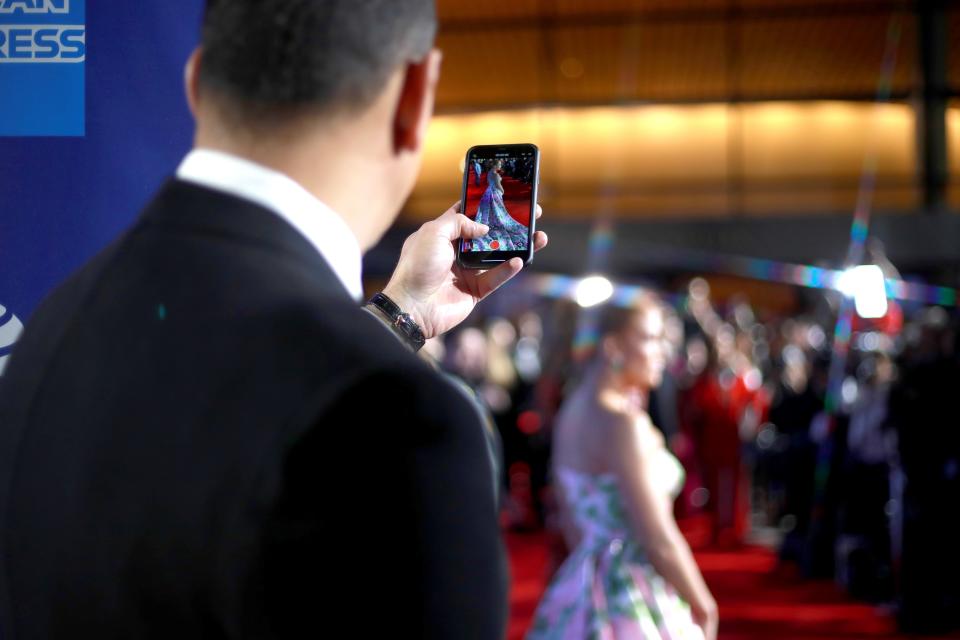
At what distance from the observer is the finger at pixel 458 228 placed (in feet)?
4.46

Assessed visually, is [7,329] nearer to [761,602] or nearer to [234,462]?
[234,462]

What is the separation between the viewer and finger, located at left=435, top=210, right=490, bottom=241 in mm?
1358

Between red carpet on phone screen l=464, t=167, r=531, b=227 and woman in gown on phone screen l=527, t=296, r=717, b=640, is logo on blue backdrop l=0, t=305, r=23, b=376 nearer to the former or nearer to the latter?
red carpet on phone screen l=464, t=167, r=531, b=227

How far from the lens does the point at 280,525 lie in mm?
618

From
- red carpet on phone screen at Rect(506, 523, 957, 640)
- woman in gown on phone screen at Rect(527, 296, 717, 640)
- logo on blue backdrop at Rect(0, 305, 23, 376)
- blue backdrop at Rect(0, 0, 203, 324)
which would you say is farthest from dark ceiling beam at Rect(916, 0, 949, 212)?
logo on blue backdrop at Rect(0, 305, 23, 376)

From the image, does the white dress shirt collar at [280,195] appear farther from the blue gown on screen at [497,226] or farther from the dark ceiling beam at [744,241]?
the dark ceiling beam at [744,241]

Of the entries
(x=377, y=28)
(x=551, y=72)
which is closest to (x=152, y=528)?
(x=377, y=28)

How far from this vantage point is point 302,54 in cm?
73

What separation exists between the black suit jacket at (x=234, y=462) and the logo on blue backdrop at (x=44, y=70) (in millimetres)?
830

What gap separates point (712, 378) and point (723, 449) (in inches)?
22.0

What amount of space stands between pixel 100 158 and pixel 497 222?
1.79 feet

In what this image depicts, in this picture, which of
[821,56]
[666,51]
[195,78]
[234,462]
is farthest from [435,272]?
[821,56]

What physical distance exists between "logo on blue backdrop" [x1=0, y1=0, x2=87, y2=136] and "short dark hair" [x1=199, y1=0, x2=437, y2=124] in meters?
0.83

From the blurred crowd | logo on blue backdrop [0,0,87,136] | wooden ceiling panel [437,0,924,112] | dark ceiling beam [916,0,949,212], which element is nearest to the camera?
logo on blue backdrop [0,0,87,136]
